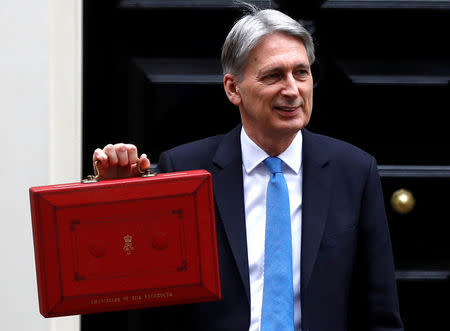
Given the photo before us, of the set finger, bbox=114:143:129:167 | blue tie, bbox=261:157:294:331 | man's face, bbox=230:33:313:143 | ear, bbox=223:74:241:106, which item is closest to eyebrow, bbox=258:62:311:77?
man's face, bbox=230:33:313:143

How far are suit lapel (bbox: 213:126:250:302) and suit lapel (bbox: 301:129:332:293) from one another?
0.44ft

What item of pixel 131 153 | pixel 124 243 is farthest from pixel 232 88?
pixel 124 243

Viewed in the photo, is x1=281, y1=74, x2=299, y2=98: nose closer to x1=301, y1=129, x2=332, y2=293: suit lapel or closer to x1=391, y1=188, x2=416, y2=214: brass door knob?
x1=301, y1=129, x2=332, y2=293: suit lapel

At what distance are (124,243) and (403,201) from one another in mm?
974

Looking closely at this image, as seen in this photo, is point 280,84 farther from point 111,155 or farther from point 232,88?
point 111,155

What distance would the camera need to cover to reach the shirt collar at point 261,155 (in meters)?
2.16

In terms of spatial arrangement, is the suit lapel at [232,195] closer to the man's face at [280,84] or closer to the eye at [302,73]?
the man's face at [280,84]

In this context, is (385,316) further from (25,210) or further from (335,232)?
(25,210)

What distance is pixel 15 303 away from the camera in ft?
8.05

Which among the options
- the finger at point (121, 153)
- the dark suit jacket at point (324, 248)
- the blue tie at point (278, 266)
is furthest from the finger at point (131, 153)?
the blue tie at point (278, 266)

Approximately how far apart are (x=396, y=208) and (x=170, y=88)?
71 centimetres

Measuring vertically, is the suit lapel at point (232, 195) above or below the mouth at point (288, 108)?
below

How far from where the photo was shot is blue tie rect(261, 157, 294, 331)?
6.68ft

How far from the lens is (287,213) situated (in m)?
2.08
